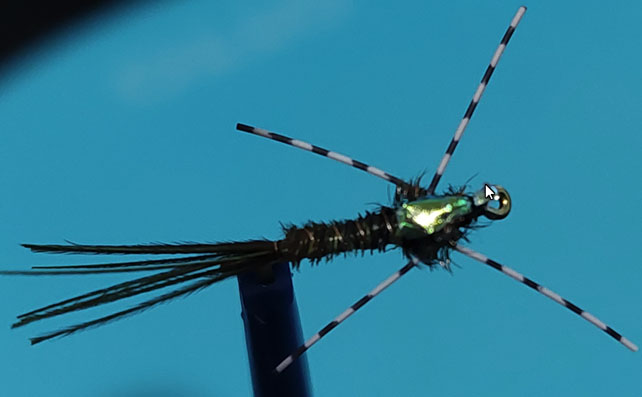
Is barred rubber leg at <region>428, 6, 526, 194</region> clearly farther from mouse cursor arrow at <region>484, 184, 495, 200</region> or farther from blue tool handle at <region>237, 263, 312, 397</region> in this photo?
blue tool handle at <region>237, 263, 312, 397</region>

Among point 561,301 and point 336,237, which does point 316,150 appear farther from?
point 561,301

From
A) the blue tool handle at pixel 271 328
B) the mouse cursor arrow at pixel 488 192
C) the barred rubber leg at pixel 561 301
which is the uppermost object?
the mouse cursor arrow at pixel 488 192

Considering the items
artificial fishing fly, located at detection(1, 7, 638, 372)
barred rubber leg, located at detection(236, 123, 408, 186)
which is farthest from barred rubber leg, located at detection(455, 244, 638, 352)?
barred rubber leg, located at detection(236, 123, 408, 186)

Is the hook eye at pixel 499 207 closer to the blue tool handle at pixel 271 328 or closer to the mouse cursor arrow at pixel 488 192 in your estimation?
the mouse cursor arrow at pixel 488 192

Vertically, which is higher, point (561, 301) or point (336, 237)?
point (336, 237)

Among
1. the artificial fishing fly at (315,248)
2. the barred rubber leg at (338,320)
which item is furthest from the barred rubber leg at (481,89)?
the barred rubber leg at (338,320)

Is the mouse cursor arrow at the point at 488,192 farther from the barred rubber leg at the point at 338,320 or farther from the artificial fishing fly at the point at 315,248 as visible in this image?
the barred rubber leg at the point at 338,320

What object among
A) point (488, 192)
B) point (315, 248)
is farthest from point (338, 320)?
point (488, 192)

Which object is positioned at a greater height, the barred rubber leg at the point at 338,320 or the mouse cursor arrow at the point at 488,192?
the mouse cursor arrow at the point at 488,192
